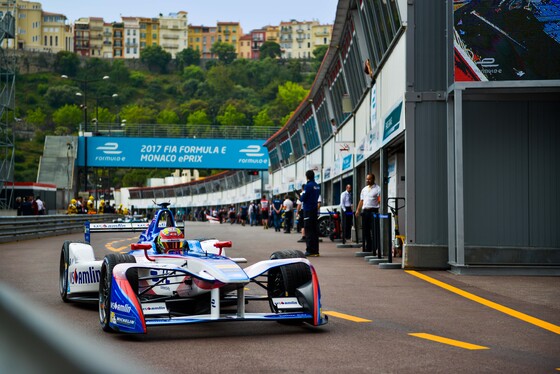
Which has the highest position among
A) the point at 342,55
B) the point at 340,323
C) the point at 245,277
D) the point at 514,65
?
the point at 342,55

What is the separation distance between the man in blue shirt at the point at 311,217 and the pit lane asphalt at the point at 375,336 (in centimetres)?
665

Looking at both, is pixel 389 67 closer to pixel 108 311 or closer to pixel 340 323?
pixel 340 323

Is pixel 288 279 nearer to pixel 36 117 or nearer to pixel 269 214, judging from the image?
pixel 269 214

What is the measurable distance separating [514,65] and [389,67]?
15.6ft

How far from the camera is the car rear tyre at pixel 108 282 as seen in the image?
6805mm

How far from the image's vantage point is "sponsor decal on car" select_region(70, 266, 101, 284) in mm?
8875

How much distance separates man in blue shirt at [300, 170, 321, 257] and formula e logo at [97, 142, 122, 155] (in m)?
50.0

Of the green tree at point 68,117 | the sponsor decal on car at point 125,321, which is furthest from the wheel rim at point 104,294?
the green tree at point 68,117

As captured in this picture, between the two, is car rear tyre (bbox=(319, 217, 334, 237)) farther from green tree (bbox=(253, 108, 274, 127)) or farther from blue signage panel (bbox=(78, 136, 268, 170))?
green tree (bbox=(253, 108, 274, 127))

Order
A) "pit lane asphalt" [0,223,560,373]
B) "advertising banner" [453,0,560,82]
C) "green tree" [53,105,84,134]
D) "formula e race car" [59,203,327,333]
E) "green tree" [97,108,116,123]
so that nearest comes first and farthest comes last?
"pit lane asphalt" [0,223,560,373], "formula e race car" [59,203,327,333], "advertising banner" [453,0,560,82], "green tree" [97,108,116,123], "green tree" [53,105,84,134]

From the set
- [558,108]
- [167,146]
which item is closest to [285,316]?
[558,108]

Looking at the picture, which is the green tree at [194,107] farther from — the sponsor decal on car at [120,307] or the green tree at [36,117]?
the sponsor decal on car at [120,307]

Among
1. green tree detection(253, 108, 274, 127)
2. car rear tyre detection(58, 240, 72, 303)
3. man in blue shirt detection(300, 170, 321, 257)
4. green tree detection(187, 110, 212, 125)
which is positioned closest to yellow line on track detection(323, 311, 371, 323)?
car rear tyre detection(58, 240, 72, 303)

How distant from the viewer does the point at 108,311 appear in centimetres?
681
